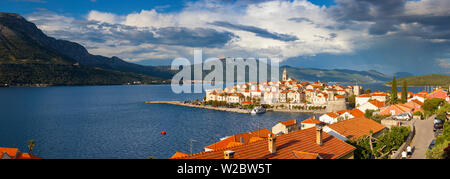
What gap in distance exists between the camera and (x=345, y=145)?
13453 millimetres

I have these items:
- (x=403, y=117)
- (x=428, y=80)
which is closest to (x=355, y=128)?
(x=403, y=117)

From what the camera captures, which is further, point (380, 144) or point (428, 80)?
point (428, 80)

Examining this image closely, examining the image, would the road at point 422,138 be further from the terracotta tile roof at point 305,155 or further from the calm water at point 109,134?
the calm water at point 109,134

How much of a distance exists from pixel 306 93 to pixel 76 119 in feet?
175

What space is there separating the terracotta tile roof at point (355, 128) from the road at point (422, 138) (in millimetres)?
2686

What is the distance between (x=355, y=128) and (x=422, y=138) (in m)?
4.17

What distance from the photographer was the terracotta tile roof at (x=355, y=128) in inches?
796

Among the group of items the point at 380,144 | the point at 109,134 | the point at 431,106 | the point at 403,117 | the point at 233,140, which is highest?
the point at 431,106

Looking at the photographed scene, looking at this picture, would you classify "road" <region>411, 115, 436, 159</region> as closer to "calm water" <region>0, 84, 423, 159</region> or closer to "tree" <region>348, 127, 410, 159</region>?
"tree" <region>348, 127, 410, 159</region>

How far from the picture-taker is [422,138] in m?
20.4

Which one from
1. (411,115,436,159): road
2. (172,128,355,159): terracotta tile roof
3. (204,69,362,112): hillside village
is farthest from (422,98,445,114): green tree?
(172,128,355,159): terracotta tile roof

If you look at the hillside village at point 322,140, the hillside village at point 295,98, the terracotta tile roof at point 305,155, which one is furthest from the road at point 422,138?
the hillside village at point 295,98

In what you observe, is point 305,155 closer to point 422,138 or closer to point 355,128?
point 355,128
